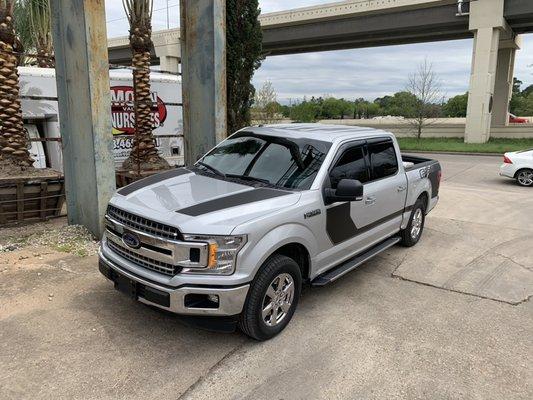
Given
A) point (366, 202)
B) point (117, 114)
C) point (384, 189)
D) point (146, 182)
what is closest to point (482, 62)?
point (117, 114)

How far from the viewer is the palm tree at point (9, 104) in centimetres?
717

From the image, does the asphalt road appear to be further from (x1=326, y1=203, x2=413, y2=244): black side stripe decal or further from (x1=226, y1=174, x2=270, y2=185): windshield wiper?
(x1=226, y1=174, x2=270, y2=185): windshield wiper

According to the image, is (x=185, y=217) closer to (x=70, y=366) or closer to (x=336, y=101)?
(x=70, y=366)

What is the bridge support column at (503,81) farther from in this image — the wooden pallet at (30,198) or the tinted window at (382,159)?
the wooden pallet at (30,198)

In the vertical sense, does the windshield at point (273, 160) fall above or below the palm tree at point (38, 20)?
below

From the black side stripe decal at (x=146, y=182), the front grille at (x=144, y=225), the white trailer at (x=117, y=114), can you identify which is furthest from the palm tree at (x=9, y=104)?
the front grille at (x=144, y=225)

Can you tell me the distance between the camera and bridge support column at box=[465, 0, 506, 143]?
2773 centimetres

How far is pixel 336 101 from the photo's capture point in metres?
84.3

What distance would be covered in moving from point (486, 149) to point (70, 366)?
2645 cm

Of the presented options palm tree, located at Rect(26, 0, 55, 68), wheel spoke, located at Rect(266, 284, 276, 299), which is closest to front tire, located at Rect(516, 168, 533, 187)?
wheel spoke, located at Rect(266, 284, 276, 299)

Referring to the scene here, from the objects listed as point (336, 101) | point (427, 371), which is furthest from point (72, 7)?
point (336, 101)

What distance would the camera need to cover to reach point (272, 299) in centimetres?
385

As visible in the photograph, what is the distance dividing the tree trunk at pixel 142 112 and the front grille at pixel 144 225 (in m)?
6.04

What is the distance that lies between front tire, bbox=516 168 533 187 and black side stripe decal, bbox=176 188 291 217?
12.4 meters
